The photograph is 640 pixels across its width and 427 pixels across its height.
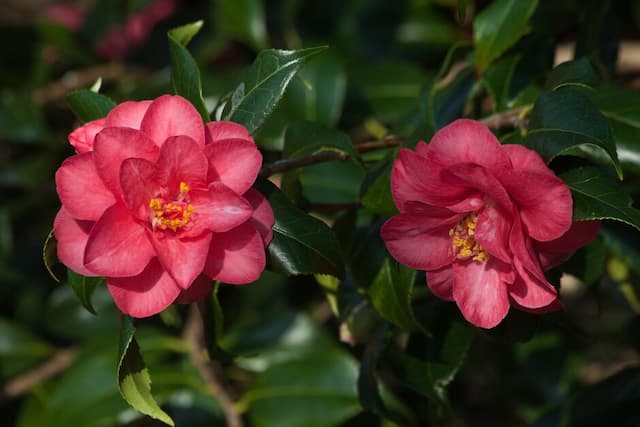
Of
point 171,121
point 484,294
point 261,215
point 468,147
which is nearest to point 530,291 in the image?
point 484,294

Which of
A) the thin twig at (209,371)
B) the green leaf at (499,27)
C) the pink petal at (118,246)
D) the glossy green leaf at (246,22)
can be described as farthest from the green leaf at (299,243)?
the glossy green leaf at (246,22)

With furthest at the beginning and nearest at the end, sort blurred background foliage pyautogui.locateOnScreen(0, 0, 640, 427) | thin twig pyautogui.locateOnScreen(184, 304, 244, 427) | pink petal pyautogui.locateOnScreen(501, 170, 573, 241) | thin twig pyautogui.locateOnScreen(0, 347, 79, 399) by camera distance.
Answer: thin twig pyautogui.locateOnScreen(0, 347, 79, 399) < thin twig pyautogui.locateOnScreen(184, 304, 244, 427) < blurred background foliage pyautogui.locateOnScreen(0, 0, 640, 427) < pink petal pyautogui.locateOnScreen(501, 170, 573, 241)

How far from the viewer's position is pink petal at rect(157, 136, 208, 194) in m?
0.89

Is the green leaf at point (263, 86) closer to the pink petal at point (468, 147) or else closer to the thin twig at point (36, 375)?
the pink petal at point (468, 147)

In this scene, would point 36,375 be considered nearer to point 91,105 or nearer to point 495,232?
point 91,105

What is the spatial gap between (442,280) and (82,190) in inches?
14.0

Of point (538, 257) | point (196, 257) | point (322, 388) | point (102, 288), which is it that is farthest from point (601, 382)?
point (102, 288)

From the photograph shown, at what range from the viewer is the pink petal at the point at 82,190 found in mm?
899

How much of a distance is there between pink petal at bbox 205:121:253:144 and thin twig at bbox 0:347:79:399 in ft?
3.43

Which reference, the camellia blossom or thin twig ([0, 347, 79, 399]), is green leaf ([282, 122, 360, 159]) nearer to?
the camellia blossom

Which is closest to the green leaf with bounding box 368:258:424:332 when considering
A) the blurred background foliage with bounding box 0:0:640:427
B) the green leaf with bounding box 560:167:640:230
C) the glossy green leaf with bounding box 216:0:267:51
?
the blurred background foliage with bounding box 0:0:640:427

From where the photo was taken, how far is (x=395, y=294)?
1.05m

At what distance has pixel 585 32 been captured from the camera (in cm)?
141

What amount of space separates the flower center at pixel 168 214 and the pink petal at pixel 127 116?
8cm
